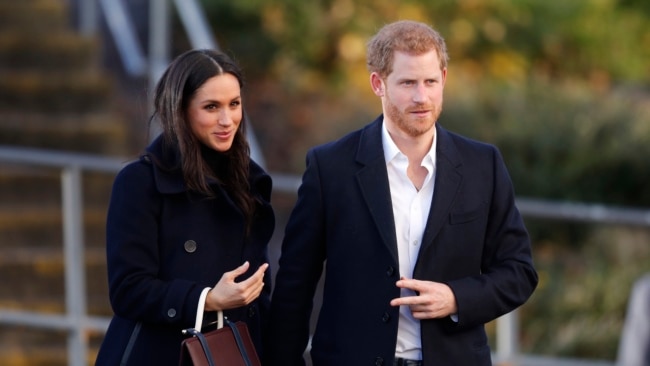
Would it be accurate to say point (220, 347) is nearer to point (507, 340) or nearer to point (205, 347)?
point (205, 347)

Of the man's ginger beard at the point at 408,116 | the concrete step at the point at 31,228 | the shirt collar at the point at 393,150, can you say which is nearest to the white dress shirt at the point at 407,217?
the shirt collar at the point at 393,150

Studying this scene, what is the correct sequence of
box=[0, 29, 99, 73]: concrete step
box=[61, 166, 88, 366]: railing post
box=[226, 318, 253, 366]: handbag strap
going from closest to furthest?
1. box=[226, 318, 253, 366]: handbag strap
2. box=[61, 166, 88, 366]: railing post
3. box=[0, 29, 99, 73]: concrete step

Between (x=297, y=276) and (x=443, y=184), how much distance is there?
0.54m

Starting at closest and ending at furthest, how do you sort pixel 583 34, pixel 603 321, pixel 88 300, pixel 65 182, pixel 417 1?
pixel 65 182 → pixel 88 300 → pixel 603 321 → pixel 417 1 → pixel 583 34

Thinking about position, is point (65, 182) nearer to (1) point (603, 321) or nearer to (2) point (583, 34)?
(1) point (603, 321)

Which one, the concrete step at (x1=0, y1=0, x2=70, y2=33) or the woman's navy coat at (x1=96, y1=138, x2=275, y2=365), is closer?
the woman's navy coat at (x1=96, y1=138, x2=275, y2=365)

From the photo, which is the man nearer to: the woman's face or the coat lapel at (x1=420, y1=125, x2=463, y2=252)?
the coat lapel at (x1=420, y1=125, x2=463, y2=252)

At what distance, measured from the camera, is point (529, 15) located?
42.1 feet

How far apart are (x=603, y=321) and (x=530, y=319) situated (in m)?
0.46

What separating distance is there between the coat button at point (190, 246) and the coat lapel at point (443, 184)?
0.70 metres

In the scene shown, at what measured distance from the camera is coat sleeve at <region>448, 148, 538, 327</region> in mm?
4031

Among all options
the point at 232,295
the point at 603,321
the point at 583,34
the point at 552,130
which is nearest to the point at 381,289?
the point at 232,295

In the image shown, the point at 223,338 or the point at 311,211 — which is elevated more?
the point at 311,211

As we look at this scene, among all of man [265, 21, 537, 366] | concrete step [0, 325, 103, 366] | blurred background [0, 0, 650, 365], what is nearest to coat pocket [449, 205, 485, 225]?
man [265, 21, 537, 366]
